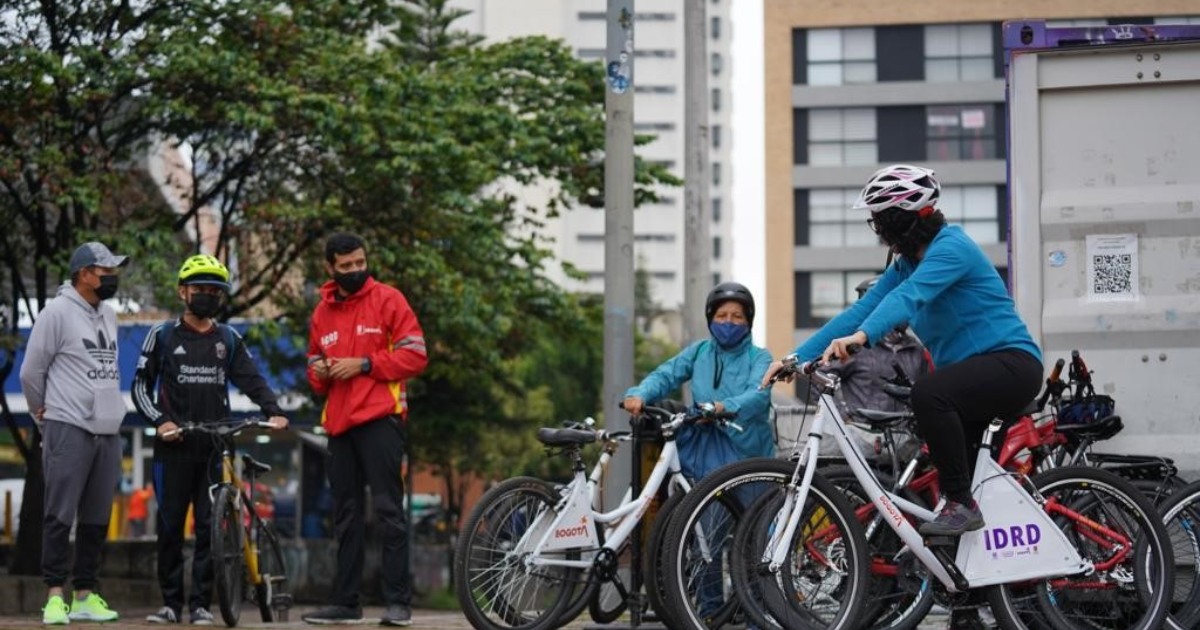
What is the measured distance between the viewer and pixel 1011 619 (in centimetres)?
779

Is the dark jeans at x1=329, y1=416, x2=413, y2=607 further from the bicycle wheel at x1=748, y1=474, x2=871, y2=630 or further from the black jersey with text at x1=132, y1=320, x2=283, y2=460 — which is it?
the bicycle wheel at x1=748, y1=474, x2=871, y2=630

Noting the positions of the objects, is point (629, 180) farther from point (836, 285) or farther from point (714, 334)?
point (836, 285)

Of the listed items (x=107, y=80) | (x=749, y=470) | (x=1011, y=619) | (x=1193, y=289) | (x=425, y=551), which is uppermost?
(x=107, y=80)

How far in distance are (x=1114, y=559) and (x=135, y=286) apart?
15.6m

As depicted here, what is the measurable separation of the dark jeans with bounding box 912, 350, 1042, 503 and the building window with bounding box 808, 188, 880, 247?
181ft

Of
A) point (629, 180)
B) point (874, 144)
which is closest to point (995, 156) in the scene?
point (874, 144)

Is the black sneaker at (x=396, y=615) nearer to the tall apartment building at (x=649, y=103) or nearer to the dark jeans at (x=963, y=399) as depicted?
the dark jeans at (x=963, y=399)

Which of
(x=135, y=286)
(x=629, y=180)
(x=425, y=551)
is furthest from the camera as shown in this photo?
(x=425, y=551)

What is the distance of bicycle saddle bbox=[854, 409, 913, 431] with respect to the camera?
794 cm

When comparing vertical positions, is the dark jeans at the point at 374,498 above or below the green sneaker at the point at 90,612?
above

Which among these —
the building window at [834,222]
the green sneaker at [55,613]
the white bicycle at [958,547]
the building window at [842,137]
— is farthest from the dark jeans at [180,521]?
the building window at [834,222]

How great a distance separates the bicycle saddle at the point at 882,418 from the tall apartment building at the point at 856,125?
5250cm

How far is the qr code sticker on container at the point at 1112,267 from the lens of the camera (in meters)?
9.65

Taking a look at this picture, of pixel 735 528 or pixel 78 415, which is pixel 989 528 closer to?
pixel 735 528
